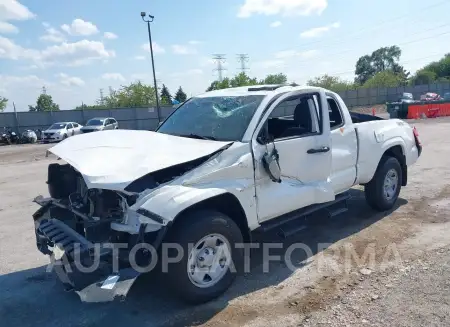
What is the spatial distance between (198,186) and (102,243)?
950 mm

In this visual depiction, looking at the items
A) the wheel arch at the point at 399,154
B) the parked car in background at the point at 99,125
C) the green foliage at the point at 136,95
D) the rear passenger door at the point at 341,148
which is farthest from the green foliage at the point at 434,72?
the rear passenger door at the point at 341,148

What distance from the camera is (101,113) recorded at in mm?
35594

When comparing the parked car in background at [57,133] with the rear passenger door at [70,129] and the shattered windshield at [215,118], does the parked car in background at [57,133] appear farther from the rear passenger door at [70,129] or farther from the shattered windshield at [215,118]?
the shattered windshield at [215,118]

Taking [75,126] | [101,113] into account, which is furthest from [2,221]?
[101,113]

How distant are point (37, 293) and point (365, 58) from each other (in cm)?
14630

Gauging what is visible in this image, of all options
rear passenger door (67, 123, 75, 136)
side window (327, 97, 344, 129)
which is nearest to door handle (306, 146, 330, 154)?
side window (327, 97, 344, 129)

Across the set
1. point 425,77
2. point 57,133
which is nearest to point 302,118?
point 57,133

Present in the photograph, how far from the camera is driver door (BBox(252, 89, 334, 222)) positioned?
419 cm

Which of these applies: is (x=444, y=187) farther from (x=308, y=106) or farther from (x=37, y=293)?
(x=37, y=293)

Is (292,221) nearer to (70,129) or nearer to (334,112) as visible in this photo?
(334,112)

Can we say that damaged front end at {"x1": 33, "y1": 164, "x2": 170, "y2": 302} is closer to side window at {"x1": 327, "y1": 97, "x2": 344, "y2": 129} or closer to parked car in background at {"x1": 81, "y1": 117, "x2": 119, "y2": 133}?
side window at {"x1": 327, "y1": 97, "x2": 344, "y2": 129}

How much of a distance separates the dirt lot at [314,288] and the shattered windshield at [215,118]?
→ 155 cm

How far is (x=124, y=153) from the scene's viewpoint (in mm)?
3863

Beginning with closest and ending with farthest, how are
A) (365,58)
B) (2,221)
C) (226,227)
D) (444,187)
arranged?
(226,227) → (2,221) → (444,187) → (365,58)
